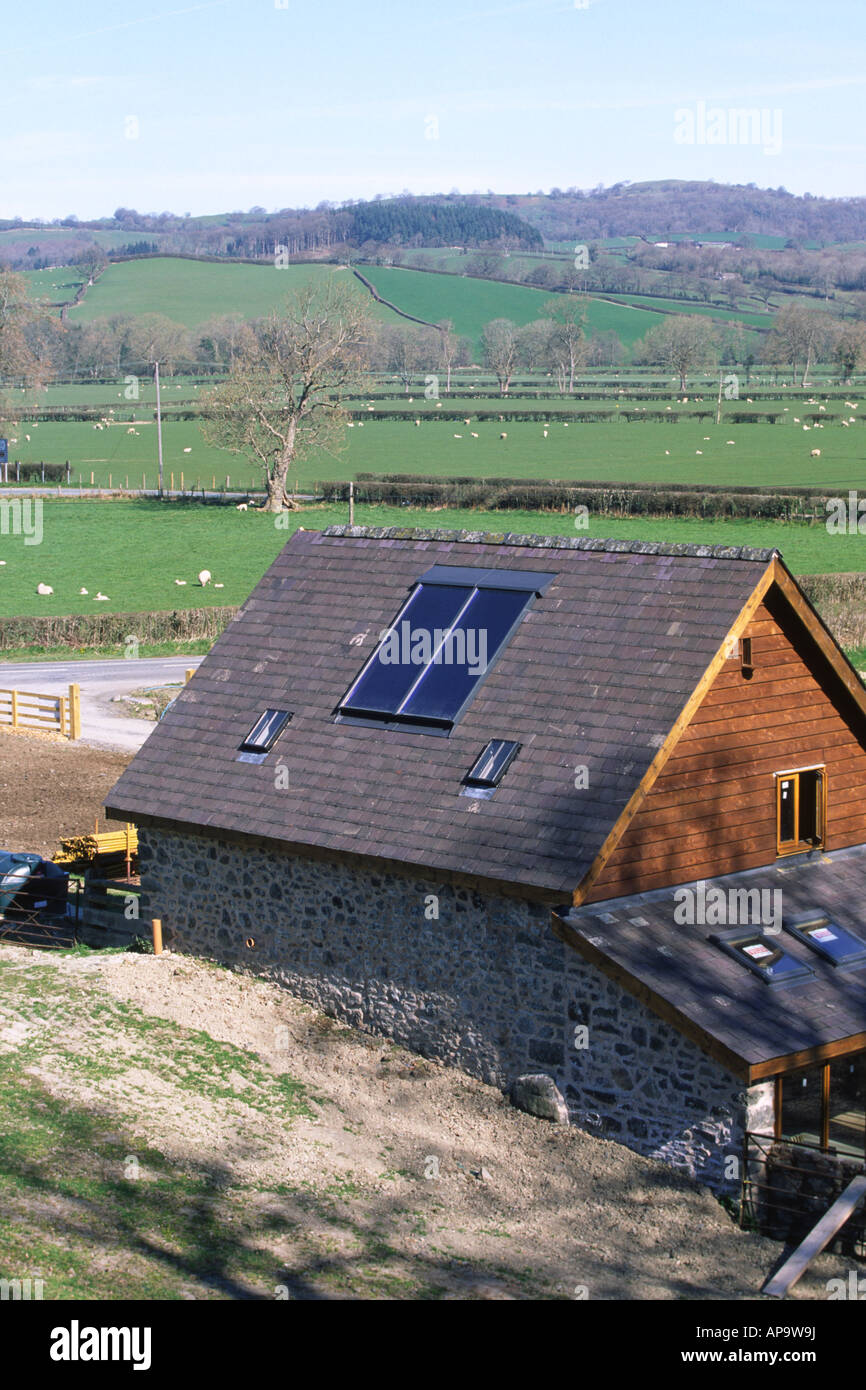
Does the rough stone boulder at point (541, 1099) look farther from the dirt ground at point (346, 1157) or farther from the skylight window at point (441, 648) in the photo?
the skylight window at point (441, 648)

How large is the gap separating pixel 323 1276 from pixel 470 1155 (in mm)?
3258

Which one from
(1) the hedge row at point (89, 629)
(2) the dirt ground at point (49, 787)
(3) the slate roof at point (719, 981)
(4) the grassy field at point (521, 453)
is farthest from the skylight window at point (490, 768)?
(4) the grassy field at point (521, 453)

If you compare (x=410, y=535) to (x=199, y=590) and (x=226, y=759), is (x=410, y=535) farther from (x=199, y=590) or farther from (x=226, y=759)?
(x=199, y=590)

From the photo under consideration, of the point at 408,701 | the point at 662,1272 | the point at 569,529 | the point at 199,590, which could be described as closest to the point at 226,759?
the point at 408,701

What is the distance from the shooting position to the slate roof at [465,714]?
16500 millimetres

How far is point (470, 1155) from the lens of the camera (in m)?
15.3

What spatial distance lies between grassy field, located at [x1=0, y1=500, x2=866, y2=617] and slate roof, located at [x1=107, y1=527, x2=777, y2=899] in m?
35.4

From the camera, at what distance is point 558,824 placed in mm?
16250

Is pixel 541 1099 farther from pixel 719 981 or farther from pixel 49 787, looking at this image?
pixel 49 787

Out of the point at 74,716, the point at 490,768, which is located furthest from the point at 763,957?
the point at 74,716

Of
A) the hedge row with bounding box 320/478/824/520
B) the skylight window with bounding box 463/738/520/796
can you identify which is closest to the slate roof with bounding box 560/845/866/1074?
the skylight window with bounding box 463/738/520/796

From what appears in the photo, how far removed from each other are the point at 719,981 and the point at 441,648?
595cm

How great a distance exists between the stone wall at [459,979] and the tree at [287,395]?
6943 cm

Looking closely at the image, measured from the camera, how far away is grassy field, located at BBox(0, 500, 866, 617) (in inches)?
2355
